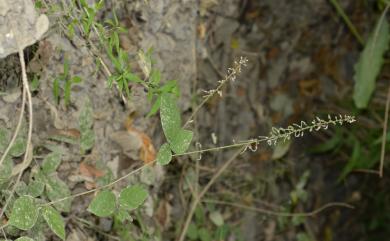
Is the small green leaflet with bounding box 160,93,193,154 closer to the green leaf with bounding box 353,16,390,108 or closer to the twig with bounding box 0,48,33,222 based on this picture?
the twig with bounding box 0,48,33,222

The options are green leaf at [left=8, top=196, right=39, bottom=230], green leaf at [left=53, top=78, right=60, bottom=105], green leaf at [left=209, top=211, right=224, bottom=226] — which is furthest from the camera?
green leaf at [left=209, top=211, right=224, bottom=226]

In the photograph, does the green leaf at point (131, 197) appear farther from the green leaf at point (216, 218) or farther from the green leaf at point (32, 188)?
the green leaf at point (216, 218)

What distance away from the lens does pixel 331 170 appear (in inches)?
83.8

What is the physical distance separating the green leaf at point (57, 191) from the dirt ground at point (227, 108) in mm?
53

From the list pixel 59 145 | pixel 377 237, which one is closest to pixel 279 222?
pixel 377 237

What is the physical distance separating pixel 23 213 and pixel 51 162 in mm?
206

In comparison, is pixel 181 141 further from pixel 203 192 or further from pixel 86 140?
pixel 203 192

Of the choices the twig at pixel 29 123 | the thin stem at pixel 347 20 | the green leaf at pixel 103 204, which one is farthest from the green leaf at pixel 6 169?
the thin stem at pixel 347 20

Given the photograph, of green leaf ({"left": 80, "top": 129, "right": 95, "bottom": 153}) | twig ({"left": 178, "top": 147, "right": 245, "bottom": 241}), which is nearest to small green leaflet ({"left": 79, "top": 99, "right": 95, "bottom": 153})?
green leaf ({"left": 80, "top": 129, "right": 95, "bottom": 153})

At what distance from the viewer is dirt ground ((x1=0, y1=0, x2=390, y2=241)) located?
4.06 ft

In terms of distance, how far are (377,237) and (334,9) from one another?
84cm

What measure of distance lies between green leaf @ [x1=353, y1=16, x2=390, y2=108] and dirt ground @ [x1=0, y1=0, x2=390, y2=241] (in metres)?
0.15

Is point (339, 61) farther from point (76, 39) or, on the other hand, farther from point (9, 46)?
point (9, 46)

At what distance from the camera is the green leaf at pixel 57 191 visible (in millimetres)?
1138
